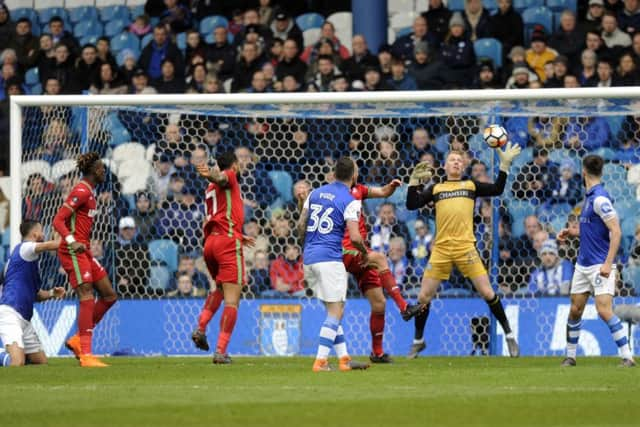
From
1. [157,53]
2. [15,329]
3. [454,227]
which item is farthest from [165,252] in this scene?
[157,53]

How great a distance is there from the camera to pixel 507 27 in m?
18.8

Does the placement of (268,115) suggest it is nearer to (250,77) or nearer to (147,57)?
(250,77)

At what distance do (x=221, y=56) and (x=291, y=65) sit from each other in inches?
54.8

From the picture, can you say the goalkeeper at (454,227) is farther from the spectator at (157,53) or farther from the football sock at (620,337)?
the spectator at (157,53)

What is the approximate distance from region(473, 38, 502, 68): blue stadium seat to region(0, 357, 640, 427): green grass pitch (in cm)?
732

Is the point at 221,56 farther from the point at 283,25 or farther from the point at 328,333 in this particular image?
the point at 328,333

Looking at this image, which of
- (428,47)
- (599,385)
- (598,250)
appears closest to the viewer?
(599,385)

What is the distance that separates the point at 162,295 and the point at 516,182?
4376mm

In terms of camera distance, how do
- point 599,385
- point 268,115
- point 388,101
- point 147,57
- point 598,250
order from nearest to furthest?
point 599,385 < point 598,250 < point 388,101 < point 268,115 < point 147,57

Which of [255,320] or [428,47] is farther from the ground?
[428,47]

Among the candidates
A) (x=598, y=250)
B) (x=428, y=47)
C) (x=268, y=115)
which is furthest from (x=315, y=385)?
(x=428, y=47)

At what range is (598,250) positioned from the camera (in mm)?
11852

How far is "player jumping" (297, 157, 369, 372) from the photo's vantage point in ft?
36.3

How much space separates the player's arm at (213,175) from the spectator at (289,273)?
10.6ft
